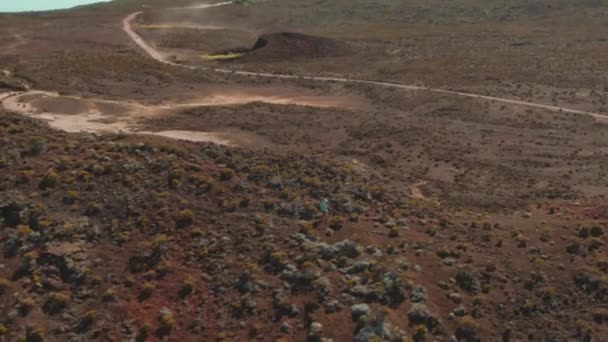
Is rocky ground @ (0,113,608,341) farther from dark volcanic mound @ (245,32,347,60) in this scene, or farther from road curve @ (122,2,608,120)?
dark volcanic mound @ (245,32,347,60)

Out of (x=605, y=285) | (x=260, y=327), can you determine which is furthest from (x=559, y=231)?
(x=260, y=327)

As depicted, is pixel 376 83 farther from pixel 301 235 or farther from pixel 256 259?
pixel 256 259

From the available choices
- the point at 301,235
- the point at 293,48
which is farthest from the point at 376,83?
the point at 301,235

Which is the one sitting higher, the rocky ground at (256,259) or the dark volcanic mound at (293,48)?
the dark volcanic mound at (293,48)

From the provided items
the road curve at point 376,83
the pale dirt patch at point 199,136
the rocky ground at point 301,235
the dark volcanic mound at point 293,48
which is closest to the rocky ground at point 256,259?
the rocky ground at point 301,235

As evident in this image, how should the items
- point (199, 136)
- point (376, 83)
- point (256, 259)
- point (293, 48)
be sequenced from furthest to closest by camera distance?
point (293, 48) < point (376, 83) < point (199, 136) < point (256, 259)

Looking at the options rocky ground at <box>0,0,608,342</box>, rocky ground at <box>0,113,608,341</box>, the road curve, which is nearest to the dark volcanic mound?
the road curve

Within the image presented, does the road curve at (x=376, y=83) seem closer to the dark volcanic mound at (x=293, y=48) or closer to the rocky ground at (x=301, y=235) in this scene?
the rocky ground at (x=301, y=235)

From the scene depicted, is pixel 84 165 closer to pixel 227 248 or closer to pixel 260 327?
pixel 227 248
